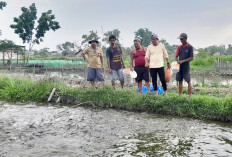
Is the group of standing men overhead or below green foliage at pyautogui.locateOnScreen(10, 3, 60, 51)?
below

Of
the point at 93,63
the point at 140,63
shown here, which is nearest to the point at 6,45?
the point at 93,63

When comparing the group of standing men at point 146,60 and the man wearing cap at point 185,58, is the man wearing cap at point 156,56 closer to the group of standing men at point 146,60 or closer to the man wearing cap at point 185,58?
the group of standing men at point 146,60

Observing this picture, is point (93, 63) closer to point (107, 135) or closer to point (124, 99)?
point (124, 99)

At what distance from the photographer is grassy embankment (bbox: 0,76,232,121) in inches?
219

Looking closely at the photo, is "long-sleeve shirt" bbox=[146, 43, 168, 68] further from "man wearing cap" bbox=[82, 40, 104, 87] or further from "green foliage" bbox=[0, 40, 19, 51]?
"green foliage" bbox=[0, 40, 19, 51]

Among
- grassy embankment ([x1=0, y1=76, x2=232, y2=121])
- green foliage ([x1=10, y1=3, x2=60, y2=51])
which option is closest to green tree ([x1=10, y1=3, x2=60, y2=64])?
green foliage ([x1=10, y1=3, x2=60, y2=51])

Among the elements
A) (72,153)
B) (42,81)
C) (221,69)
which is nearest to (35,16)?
(221,69)

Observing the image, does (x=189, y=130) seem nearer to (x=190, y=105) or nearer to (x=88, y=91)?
(x=190, y=105)

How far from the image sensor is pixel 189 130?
470cm

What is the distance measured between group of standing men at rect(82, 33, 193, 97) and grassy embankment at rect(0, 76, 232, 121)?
46 centimetres

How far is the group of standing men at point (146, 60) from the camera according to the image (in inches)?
245

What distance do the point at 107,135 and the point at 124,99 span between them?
227 cm

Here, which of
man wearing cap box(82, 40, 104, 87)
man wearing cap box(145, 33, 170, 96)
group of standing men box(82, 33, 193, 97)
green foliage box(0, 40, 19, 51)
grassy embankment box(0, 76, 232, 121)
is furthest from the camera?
green foliage box(0, 40, 19, 51)

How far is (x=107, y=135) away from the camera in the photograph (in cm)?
440
